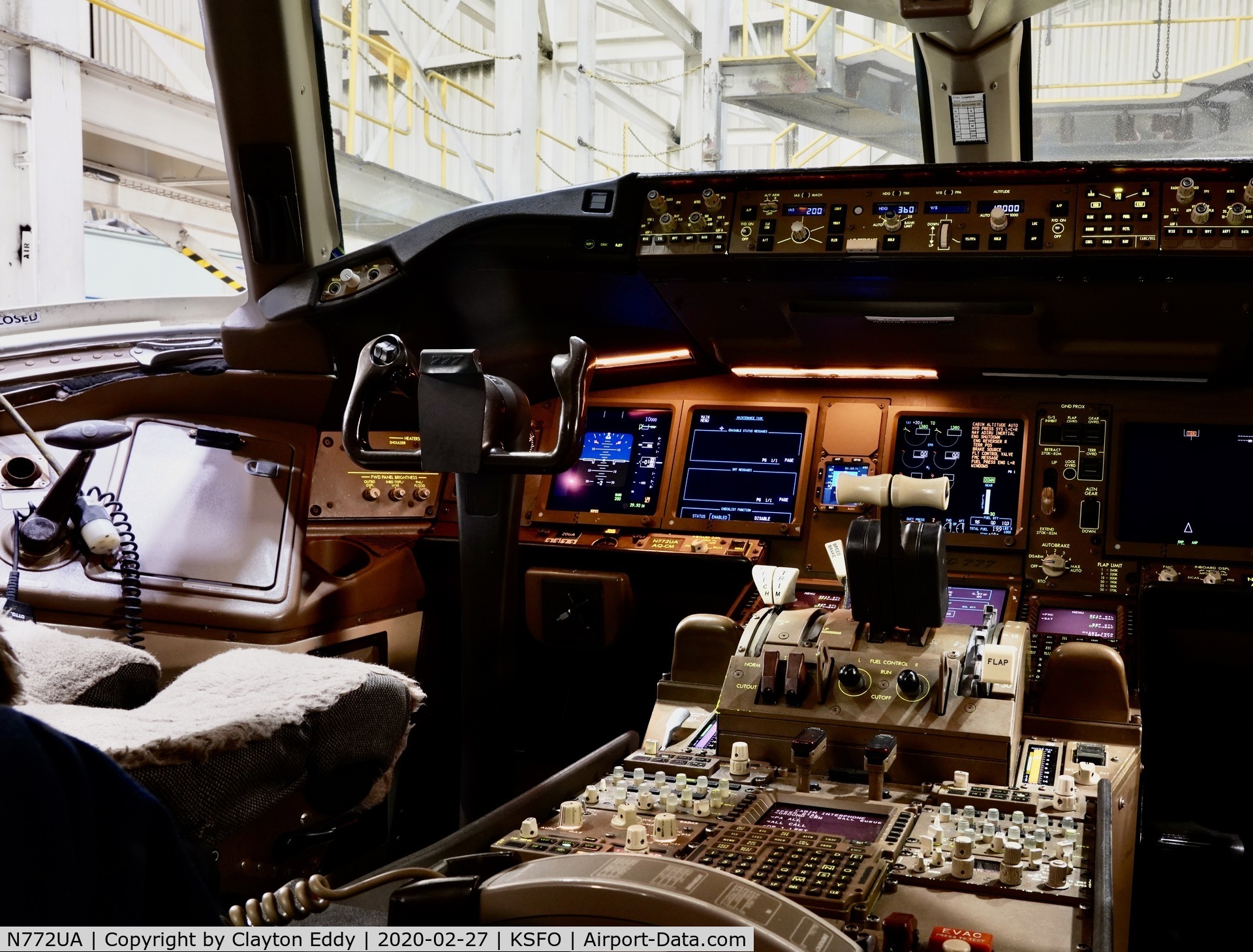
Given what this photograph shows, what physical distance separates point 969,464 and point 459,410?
1504 millimetres

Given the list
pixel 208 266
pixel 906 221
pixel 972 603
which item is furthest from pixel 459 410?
pixel 208 266

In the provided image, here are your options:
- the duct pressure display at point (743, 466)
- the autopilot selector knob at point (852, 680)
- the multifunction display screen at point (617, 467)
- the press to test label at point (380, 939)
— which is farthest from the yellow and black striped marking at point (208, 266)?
the press to test label at point (380, 939)

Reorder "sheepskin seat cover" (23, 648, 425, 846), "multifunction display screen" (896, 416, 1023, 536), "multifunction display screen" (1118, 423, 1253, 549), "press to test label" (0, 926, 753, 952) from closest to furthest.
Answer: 1. "press to test label" (0, 926, 753, 952)
2. "sheepskin seat cover" (23, 648, 425, 846)
3. "multifunction display screen" (1118, 423, 1253, 549)
4. "multifunction display screen" (896, 416, 1023, 536)

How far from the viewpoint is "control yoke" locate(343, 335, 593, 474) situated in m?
2.17

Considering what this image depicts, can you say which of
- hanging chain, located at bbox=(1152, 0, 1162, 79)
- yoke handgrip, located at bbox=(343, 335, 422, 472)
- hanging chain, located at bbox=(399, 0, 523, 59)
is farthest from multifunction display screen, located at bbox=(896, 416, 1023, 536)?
hanging chain, located at bbox=(1152, 0, 1162, 79)

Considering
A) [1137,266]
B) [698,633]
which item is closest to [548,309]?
[698,633]

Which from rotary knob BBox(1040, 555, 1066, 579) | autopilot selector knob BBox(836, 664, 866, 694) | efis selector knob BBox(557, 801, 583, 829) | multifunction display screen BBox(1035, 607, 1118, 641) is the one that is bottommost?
efis selector knob BBox(557, 801, 583, 829)

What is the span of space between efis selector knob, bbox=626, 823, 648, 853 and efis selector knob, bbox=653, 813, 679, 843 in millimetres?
32

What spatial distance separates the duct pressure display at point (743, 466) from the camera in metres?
3.17

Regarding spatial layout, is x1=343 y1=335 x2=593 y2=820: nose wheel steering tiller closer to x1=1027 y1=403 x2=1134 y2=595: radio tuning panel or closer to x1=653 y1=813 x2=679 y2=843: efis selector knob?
x1=653 y1=813 x2=679 y2=843: efis selector knob

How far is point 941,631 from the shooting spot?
6.61 ft

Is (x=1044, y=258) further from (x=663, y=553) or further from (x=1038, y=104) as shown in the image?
(x=1038, y=104)

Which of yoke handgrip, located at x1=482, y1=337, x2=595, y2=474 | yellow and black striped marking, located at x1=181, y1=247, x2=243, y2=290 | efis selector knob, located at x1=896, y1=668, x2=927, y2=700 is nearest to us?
efis selector knob, located at x1=896, y1=668, x2=927, y2=700

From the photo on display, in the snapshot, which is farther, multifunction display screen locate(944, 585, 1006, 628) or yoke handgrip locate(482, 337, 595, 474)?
multifunction display screen locate(944, 585, 1006, 628)
